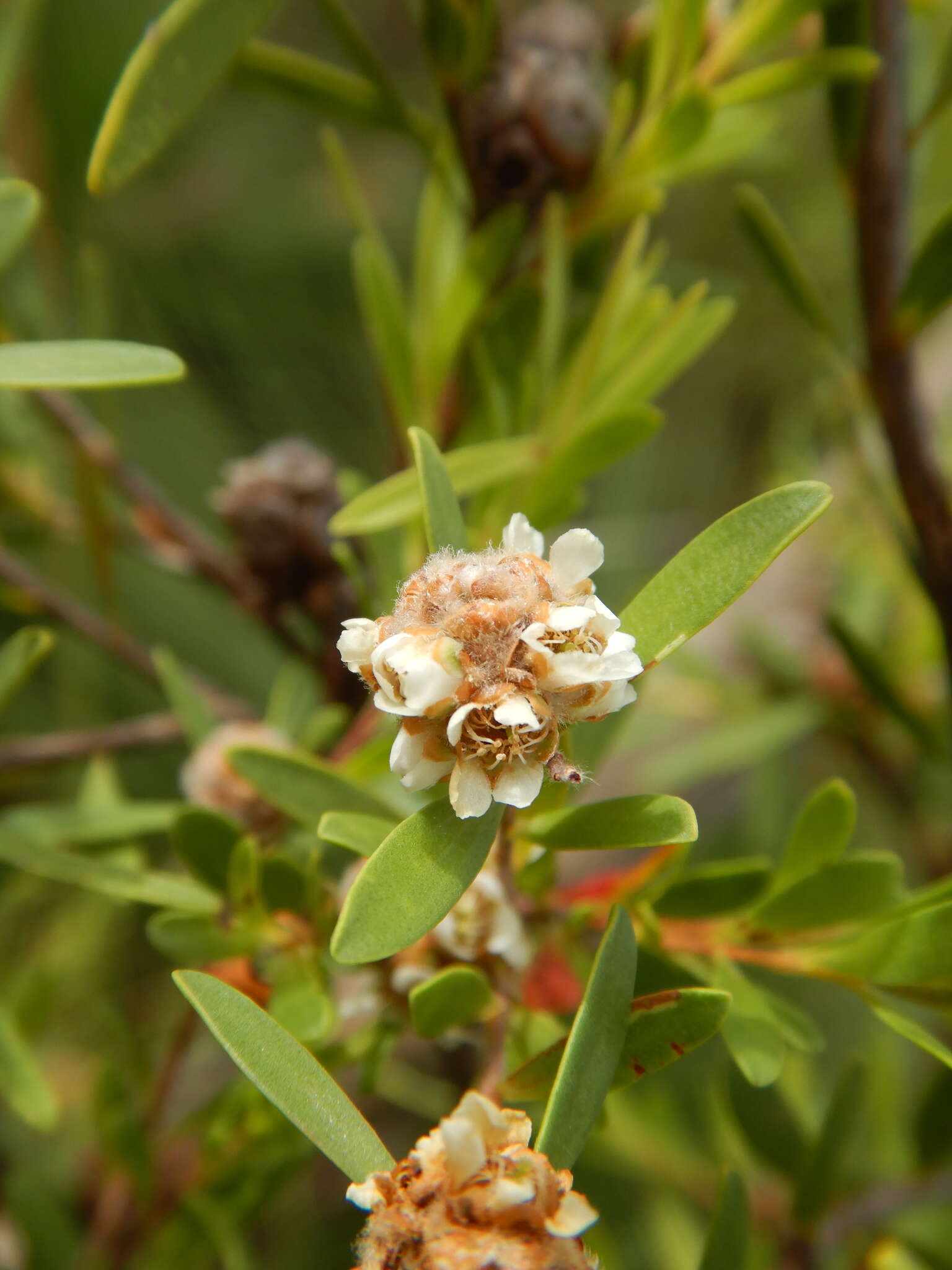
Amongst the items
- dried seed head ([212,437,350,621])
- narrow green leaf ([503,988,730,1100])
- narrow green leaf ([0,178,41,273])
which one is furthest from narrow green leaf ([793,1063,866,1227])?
narrow green leaf ([0,178,41,273])

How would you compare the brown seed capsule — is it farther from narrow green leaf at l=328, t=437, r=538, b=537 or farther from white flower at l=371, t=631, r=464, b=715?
white flower at l=371, t=631, r=464, b=715

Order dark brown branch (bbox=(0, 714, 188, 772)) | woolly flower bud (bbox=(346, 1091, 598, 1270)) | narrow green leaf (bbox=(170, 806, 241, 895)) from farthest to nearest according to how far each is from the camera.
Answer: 1. dark brown branch (bbox=(0, 714, 188, 772))
2. narrow green leaf (bbox=(170, 806, 241, 895))
3. woolly flower bud (bbox=(346, 1091, 598, 1270))

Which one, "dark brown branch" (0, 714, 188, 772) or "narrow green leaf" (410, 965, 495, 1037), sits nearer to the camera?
"narrow green leaf" (410, 965, 495, 1037)

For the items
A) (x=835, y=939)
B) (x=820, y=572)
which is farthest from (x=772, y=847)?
(x=835, y=939)

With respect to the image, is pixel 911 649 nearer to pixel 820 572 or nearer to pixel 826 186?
pixel 820 572

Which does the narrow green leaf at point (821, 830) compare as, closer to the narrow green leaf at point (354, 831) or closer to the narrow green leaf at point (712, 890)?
the narrow green leaf at point (712, 890)

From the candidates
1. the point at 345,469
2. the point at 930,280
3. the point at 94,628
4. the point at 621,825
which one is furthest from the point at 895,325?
the point at 345,469
